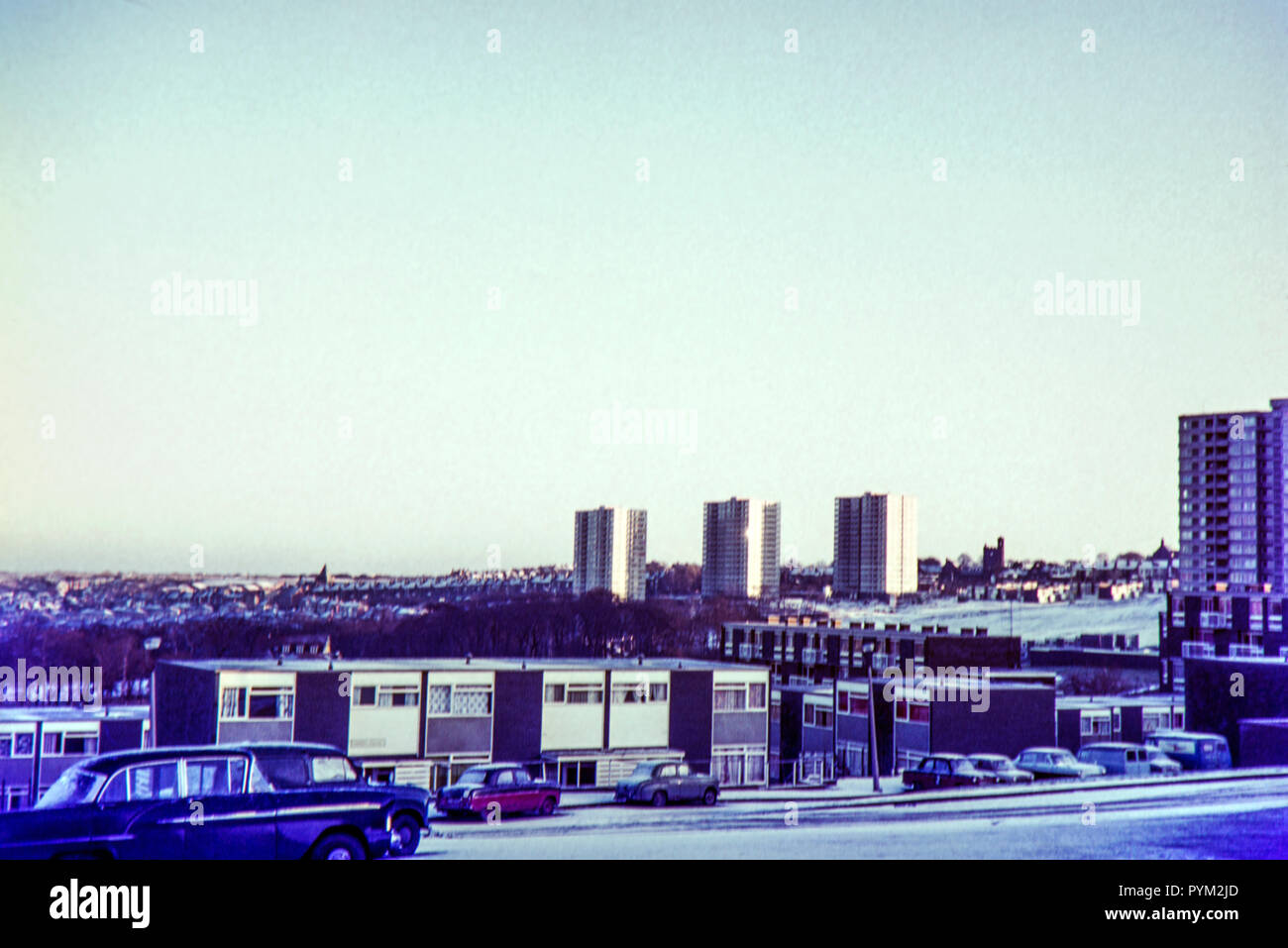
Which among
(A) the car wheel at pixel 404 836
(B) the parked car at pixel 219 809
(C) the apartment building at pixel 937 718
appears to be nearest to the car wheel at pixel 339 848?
(B) the parked car at pixel 219 809

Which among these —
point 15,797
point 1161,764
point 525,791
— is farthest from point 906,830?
point 15,797

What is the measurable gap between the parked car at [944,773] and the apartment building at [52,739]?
3720 mm

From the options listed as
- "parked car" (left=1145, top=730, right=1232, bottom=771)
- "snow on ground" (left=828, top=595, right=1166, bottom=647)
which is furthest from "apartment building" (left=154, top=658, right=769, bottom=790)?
"parked car" (left=1145, top=730, right=1232, bottom=771)

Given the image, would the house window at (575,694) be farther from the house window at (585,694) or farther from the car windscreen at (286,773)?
the car windscreen at (286,773)

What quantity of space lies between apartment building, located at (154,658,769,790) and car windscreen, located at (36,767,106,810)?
0.44 metres

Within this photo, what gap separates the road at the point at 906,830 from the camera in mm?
5223

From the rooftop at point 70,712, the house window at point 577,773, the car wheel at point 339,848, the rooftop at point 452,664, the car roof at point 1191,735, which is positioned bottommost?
the car wheel at point 339,848

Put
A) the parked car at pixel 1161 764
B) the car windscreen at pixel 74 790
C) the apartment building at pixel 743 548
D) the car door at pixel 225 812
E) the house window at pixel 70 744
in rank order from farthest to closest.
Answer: the parked car at pixel 1161 764 < the apartment building at pixel 743 548 < the house window at pixel 70 744 < the car door at pixel 225 812 < the car windscreen at pixel 74 790

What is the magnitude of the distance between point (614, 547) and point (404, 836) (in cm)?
182

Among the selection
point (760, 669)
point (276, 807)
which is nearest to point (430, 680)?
point (276, 807)

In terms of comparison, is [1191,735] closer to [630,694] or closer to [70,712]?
[630,694]

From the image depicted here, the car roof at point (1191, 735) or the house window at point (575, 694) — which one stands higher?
the house window at point (575, 694)

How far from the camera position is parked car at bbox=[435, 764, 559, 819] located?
17.3 ft

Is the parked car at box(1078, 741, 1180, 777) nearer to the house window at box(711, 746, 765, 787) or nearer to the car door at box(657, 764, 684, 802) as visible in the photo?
the house window at box(711, 746, 765, 787)
